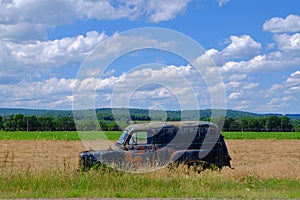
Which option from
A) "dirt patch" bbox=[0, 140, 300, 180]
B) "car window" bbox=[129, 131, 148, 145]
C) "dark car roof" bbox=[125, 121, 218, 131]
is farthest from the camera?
"dirt patch" bbox=[0, 140, 300, 180]

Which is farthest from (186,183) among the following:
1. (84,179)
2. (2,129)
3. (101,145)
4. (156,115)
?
(2,129)

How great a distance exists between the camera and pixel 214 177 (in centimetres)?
1254

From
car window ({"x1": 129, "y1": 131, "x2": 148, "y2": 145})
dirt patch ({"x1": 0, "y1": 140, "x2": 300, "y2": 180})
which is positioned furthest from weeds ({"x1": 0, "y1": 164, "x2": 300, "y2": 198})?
car window ({"x1": 129, "y1": 131, "x2": 148, "y2": 145})

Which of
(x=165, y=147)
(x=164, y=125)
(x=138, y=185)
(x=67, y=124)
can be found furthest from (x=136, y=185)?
(x=67, y=124)

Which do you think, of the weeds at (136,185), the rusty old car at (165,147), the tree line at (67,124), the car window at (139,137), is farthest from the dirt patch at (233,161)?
the tree line at (67,124)

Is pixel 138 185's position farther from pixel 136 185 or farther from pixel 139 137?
pixel 139 137

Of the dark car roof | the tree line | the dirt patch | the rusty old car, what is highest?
the tree line

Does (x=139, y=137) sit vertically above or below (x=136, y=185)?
above

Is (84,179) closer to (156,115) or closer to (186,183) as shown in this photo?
(186,183)

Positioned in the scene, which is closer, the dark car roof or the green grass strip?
the green grass strip

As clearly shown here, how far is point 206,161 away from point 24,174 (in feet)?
19.3

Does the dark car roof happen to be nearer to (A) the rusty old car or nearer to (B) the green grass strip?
(A) the rusty old car

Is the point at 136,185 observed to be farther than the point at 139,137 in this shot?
No

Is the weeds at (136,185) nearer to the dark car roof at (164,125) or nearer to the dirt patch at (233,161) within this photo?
the dirt patch at (233,161)
